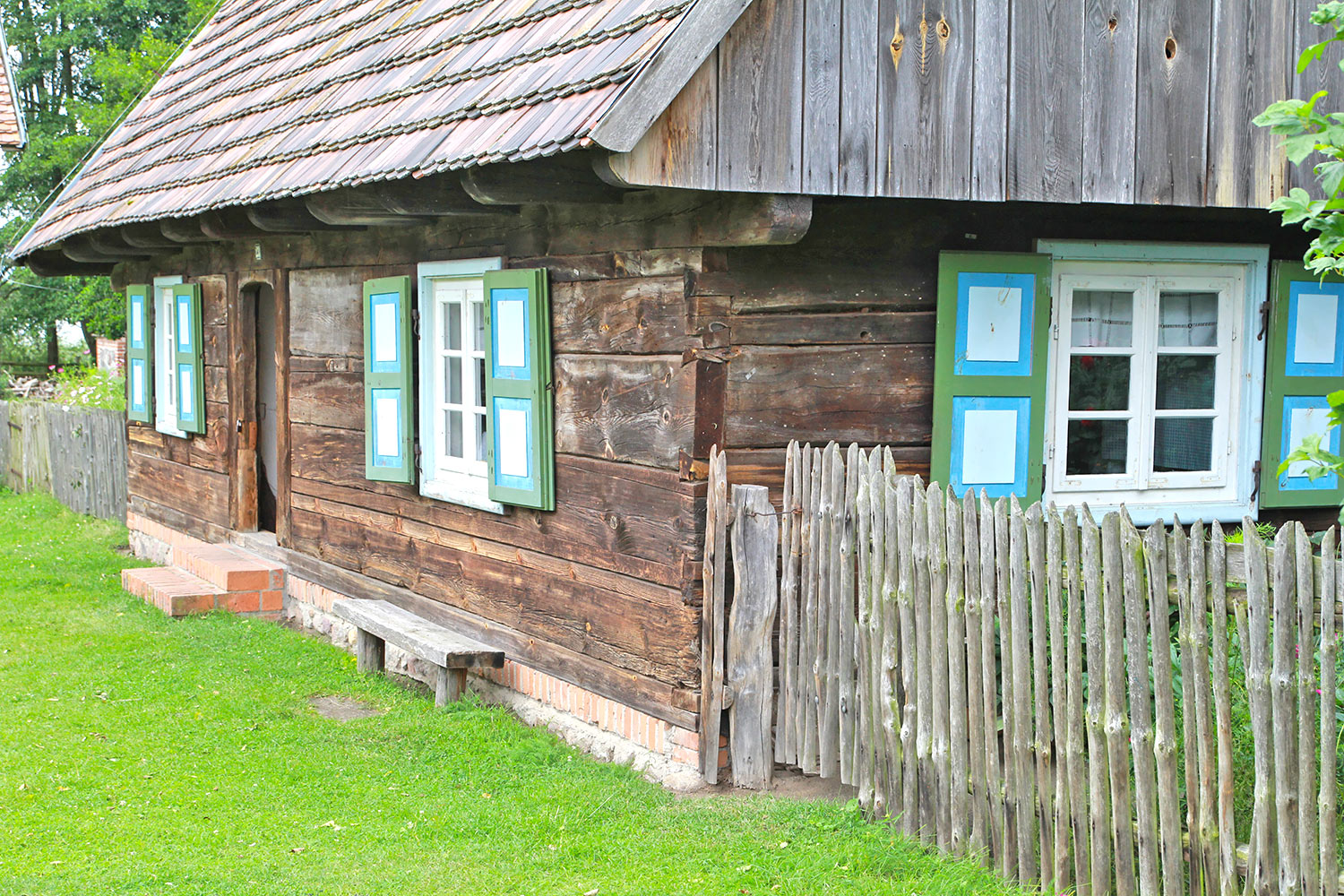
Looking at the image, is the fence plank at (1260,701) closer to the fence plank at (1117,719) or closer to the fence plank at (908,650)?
the fence plank at (1117,719)

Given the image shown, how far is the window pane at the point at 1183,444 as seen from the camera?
6.39 meters

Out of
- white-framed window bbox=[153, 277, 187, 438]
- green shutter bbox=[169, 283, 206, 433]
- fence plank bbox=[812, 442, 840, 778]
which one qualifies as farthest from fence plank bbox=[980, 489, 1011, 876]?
white-framed window bbox=[153, 277, 187, 438]

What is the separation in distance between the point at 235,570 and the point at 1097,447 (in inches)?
237

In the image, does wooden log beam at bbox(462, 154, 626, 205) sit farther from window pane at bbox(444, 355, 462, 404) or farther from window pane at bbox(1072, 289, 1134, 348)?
window pane at bbox(1072, 289, 1134, 348)

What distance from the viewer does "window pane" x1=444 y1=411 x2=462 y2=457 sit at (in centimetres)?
752

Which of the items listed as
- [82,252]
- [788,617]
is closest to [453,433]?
[788,617]

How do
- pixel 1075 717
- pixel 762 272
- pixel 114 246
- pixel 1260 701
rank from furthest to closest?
pixel 114 246 → pixel 762 272 → pixel 1075 717 → pixel 1260 701

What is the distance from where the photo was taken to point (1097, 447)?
6.30m

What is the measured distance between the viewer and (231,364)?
10.5 metres

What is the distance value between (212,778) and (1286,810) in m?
4.38

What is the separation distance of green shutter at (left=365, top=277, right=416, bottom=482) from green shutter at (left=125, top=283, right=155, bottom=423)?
16.4 ft

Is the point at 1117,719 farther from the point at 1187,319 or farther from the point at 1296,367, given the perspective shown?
the point at 1296,367

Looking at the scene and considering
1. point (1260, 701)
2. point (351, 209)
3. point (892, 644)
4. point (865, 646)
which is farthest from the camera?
point (351, 209)

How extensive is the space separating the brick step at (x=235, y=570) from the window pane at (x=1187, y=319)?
6.16 meters
